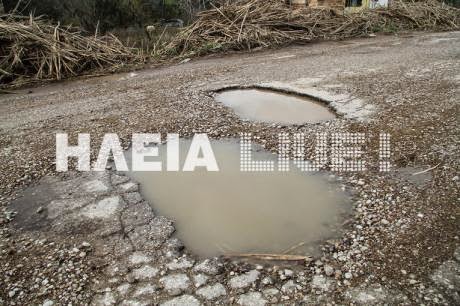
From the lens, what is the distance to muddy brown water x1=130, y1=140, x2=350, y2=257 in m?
2.20

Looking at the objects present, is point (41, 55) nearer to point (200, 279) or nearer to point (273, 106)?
point (273, 106)

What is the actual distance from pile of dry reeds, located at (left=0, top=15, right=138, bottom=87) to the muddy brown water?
15.8 feet

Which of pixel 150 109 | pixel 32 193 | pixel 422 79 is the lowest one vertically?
pixel 32 193

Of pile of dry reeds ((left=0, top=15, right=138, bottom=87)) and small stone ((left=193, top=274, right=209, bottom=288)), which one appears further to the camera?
pile of dry reeds ((left=0, top=15, right=138, bottom=87))

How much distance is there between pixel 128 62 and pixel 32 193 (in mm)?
5232

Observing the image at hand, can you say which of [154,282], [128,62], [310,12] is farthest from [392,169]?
Result: [310,12]

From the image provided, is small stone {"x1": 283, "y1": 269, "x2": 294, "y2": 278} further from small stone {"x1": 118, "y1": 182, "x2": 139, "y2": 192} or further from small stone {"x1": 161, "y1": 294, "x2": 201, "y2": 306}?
small stone {"x1": 118, "y1": 182, "x2": 139, "y2": 192}

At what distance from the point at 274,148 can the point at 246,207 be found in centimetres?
85

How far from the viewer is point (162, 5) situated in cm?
1274

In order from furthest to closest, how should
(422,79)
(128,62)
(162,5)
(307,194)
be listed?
1. (162,5)
2. (128,62)
3. (422,79)
4. (307,194)

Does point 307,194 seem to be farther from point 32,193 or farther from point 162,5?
point 162,5

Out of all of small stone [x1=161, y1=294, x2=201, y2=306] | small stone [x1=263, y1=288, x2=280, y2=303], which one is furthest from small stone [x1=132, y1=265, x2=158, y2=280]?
small stone [x1=263, y1=288, x2=280, y2=303]

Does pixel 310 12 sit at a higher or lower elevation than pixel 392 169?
higher

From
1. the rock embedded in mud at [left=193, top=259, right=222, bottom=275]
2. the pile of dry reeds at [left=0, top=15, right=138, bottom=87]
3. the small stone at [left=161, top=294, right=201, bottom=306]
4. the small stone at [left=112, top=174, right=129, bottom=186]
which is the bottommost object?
the small stone at [left=161, top=294, right=201, bottom=306]
